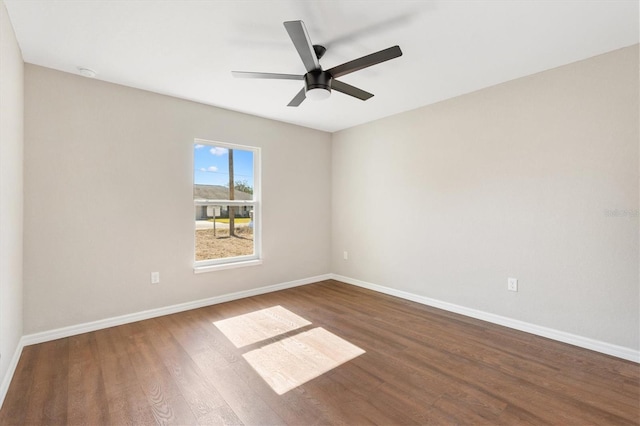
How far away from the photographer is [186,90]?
321 cm

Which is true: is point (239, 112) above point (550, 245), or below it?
above

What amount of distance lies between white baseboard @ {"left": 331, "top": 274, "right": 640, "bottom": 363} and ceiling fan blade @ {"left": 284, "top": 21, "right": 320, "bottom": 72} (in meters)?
2.99

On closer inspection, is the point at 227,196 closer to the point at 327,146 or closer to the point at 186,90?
the point at 186,90

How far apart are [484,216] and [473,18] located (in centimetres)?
196

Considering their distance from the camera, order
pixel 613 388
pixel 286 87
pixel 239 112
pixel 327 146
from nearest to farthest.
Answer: pixel 613 388
pixel 286 87
pixel 239 112
pixel 327 146

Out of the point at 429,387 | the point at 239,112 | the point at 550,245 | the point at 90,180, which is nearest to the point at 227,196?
the point at 239,112

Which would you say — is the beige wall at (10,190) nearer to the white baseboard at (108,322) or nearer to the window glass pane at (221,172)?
the white baseboard at (108,322)

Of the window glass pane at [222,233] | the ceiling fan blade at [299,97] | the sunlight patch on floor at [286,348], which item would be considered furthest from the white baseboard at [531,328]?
the ceiling fan blade at [299,97]

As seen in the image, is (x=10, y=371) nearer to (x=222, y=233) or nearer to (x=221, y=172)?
(x=222, y=233)

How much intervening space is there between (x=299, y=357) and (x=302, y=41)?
2.32 meters

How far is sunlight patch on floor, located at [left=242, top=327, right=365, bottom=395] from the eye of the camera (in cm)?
211

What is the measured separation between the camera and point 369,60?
198 cm

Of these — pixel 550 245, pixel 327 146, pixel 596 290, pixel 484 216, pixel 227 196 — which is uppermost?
pixel 327 146

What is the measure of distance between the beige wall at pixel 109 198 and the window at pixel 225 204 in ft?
0.48
